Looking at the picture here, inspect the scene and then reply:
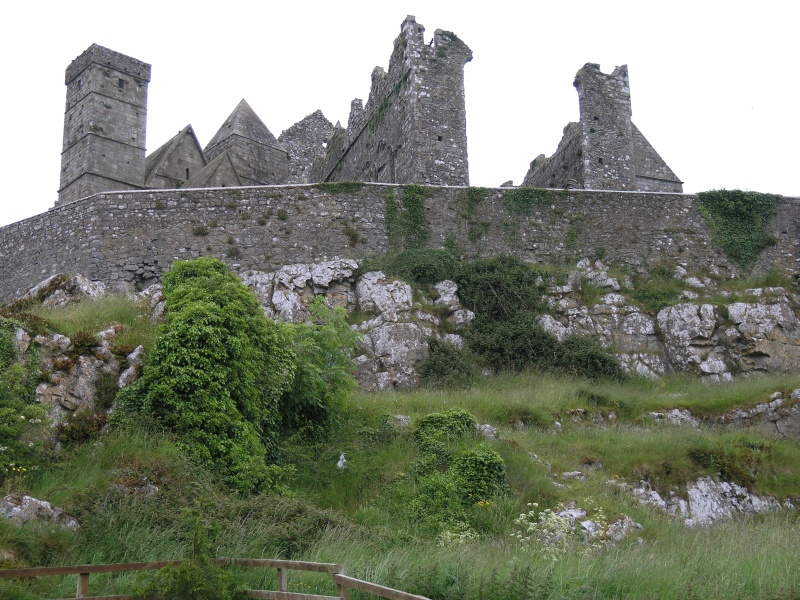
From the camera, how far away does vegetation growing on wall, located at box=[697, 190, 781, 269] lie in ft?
76.0

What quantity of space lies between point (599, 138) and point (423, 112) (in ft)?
19.6

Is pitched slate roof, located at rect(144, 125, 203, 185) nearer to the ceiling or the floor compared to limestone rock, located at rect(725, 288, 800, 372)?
nearer to the ceiling

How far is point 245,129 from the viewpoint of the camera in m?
30.8

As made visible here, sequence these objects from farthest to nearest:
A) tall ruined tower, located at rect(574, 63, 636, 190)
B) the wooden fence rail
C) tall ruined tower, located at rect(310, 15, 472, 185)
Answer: tall ruined tower, located at rect(574, 63, 636, 190)
tall ruined tower, located at rect(310, 15, 472, 185)
the wooden fence rail

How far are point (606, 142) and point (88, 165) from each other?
15.8m

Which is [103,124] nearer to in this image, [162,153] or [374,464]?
[162,153]

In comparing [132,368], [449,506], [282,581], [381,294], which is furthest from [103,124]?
[282,581]

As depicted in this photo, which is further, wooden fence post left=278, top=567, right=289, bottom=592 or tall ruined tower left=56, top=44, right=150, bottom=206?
tall ruined tower left=56, top=44, right=150, bottom=206

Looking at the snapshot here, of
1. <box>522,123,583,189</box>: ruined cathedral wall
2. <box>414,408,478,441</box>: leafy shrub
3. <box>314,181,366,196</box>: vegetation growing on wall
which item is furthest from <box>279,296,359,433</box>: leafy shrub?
<box>522,123,583,189</box>: ruined cathedral wall

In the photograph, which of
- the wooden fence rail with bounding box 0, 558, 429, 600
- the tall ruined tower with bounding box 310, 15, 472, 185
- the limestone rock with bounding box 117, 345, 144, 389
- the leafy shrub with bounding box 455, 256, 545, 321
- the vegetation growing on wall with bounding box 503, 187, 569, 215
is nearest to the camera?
the wooden fence rail with bounding box 0, 558, 429, 600

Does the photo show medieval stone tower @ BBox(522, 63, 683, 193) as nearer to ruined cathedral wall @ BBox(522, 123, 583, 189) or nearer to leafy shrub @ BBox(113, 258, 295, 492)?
ruined cathedral wall @ BBox(522, 123, 583, 189)

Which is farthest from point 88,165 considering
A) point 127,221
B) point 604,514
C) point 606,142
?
point 604,514

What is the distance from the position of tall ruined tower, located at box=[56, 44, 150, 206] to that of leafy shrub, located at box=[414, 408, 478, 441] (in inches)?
617

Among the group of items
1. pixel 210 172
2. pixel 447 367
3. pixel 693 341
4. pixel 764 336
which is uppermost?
pixel 210 172
